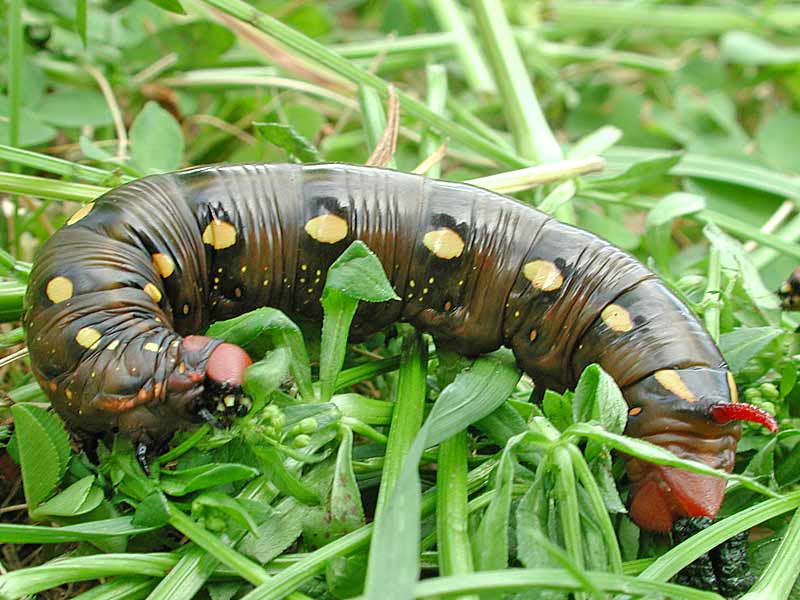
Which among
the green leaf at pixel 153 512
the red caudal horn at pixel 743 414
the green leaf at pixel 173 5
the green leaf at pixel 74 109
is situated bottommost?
the green leaf at pixel 153 512

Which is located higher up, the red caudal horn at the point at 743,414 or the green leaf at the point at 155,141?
the green leaf at the point at 155,141

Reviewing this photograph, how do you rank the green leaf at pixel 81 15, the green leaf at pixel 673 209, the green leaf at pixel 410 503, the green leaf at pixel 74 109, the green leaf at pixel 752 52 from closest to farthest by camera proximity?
the green leaf at pixel 410 503 < the green leaf at pixel 81 15 < the green leaf at pixel 673 209 < the green leaf at pixel 74 109 < the green leaf at pixel 752 52

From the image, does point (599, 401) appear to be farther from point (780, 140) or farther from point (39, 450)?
point (780, 140)

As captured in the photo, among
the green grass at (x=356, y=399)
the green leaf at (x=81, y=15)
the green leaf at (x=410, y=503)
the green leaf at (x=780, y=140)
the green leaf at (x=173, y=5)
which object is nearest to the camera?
the green leaf at (x=410, y=503)

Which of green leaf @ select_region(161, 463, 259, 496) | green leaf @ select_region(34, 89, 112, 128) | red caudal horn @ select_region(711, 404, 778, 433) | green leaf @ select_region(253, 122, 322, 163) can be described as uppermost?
green leaf @ select_region(253, 122, 322, 163)

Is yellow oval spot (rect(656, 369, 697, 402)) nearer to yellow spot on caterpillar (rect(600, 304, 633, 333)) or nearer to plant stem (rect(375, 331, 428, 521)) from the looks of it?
yellow spot on caterpillar (rect(600, 304, 633, 333))

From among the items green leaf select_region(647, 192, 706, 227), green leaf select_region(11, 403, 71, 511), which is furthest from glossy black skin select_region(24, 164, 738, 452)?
green leaf select_region(647, 192, 706, 227)

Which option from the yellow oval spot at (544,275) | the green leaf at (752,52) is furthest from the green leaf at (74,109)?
the green leaf at (752,52)

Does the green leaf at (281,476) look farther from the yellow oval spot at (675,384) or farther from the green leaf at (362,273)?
the yellow oval spot at (675,384)
